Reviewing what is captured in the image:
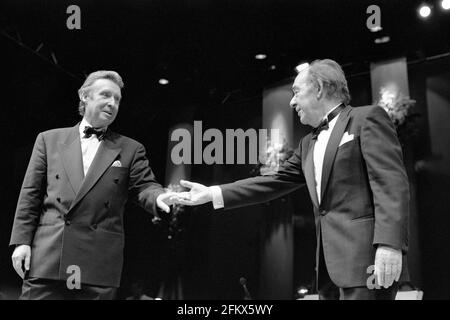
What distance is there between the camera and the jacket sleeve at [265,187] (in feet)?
8.15

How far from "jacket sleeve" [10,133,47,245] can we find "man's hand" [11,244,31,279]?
0.03 metres

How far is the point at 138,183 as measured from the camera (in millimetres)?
2625

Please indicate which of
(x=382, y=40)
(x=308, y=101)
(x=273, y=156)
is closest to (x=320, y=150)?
(x=308, y=101)

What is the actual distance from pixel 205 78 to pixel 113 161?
7.47ft

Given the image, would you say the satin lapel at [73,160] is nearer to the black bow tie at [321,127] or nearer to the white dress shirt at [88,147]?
the white dress shirt at [88,147]

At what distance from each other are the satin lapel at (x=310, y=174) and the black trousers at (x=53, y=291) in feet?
3.30

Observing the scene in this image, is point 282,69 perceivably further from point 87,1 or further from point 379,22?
point 87,1

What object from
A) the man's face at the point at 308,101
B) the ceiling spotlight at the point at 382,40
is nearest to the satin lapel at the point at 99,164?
the man's face at the point at 308,101

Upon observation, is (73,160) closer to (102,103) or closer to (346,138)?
(102,103)

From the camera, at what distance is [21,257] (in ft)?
7.82
